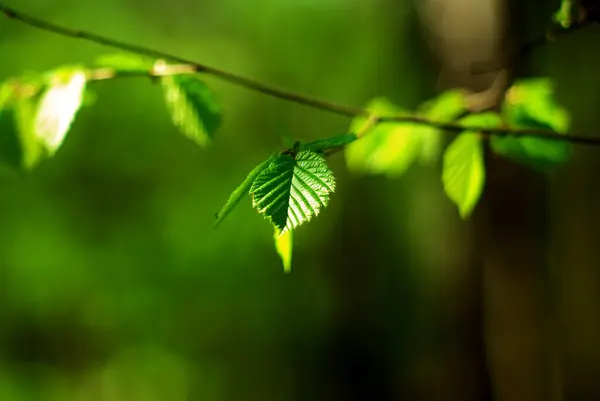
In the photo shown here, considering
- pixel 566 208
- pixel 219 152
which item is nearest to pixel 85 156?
pixel 219 152

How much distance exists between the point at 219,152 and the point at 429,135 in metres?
4.35

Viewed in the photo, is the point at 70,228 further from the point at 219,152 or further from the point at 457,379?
the point at 457,379

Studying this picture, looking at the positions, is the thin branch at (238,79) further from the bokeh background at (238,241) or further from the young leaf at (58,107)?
the bokeh background at (238,241)

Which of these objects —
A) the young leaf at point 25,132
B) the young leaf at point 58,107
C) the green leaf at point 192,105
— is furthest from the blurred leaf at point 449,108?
the young leaf at point 25,132

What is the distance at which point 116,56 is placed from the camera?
0.87 m

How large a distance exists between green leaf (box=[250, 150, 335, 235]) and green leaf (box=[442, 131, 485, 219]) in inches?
15.4

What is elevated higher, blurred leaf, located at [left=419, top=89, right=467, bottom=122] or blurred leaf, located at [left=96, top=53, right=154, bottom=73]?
blurred leaf, located at [left=96, top=53, right=154, bottom=73]

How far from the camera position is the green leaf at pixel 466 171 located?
0.89m

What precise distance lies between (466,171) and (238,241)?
4.56 m

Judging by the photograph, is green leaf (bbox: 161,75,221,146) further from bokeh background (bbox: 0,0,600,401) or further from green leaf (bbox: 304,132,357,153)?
bokeh background (bbox: 0,0,600,401)

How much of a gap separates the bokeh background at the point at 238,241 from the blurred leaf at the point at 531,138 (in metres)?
2.91

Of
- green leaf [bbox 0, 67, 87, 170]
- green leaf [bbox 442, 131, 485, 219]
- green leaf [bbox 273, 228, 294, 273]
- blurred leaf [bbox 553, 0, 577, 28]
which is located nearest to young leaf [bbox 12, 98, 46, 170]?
green leaf [bbox 0, 67, 87, 170]

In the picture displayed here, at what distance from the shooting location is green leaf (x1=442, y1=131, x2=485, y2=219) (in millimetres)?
893

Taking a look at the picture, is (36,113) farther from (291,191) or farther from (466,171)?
(466,171)
